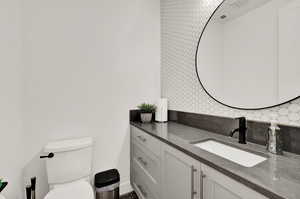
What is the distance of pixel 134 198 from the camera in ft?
5.75

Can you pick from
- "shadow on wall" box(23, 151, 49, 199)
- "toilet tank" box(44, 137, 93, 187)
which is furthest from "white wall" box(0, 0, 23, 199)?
"toilet tank" box(44, 137, 93, 187)

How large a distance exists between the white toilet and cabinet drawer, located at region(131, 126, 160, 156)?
499 millimetres

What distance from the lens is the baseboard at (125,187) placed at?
71.1 inches

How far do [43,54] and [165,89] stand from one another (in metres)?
1.43

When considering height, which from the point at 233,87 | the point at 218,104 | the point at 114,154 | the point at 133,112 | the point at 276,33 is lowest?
the point at 114,154

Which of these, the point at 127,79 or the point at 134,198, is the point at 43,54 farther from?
the point at 134,198

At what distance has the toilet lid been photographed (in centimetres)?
113

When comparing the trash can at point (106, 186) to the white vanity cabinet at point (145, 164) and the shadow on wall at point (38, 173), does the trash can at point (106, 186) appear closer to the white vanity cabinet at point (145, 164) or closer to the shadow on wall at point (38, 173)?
the white vanity cabinet at point (145, 164)

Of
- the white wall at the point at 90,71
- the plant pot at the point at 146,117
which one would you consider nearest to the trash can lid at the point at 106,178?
the white wall at the point at 90,71

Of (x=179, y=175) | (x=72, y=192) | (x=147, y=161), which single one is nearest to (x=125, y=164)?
(x=147, y=161)

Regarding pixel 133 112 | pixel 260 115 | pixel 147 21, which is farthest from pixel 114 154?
pixel 147 21

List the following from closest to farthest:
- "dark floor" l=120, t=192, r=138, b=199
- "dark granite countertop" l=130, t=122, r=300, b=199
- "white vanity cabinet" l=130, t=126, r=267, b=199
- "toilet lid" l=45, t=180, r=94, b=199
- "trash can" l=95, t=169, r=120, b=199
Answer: "dark granite countertop" l=130, t=122, r=300, b=199, "white vanity cabinet" l=130, t=126, r=267, b=199, "toilet lid" l=45, t=180, r=94, b=199, "trash can" l=95, t=169, r=120, b=199, "dark floor" l=120, t=192, r=138, b=199

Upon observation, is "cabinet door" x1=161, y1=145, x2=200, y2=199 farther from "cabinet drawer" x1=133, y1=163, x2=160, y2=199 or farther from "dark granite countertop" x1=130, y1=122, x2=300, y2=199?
"cabinet drawer" x1=133, y1=163, x2=160, y2=199

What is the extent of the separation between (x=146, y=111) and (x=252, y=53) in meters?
1.21
